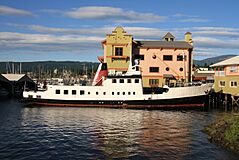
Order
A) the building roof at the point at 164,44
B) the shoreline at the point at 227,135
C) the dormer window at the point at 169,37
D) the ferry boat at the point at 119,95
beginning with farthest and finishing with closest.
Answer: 1. the dormer window at the point at 169,37
2. the building roof at the point at 164,44
3. the ferry boat at the point at 119,95
4. the shoreline at the point at 227,135

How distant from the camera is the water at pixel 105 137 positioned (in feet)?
74.2

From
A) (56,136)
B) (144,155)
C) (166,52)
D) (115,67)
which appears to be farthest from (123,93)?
(144,155)

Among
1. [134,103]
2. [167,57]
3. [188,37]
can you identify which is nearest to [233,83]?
[167,57]

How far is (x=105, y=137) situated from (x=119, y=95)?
76.4 ft

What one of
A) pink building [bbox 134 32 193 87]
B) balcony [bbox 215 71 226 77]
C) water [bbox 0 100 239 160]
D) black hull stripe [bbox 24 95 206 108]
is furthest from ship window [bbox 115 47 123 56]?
water [bbox 0 100 239 160]

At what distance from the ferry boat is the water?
24.7ft

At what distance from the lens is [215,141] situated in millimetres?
25891

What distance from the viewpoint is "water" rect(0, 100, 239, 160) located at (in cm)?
2261

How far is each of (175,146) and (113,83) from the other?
27.5m

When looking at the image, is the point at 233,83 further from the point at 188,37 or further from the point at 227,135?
the point at 227,135

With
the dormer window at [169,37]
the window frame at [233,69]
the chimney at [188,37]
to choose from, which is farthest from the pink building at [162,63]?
the window frame at [233,69]

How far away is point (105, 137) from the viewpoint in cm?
2838

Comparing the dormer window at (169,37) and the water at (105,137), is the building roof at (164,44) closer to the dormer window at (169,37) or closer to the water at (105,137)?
the dormer window at (169,37)

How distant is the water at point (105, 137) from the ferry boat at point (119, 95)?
753 cm
